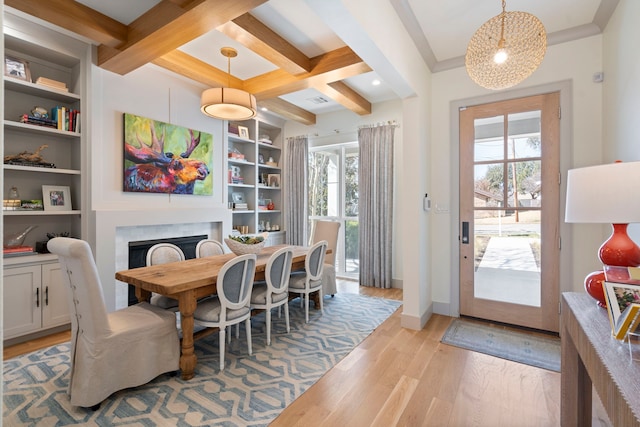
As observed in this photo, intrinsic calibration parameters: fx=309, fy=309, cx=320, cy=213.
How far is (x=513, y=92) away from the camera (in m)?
3.09

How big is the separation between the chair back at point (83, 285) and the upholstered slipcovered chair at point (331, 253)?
2.47 metres

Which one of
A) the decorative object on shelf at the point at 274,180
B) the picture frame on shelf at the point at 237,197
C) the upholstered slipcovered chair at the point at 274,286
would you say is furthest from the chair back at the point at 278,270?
the decorative object on shelf at the point at 274,180

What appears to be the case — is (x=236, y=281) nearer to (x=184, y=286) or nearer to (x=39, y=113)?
(x=184, y=286)

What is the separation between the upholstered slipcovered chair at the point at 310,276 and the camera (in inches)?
130

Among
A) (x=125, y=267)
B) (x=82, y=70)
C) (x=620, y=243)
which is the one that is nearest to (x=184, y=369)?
(x=125, y=267)

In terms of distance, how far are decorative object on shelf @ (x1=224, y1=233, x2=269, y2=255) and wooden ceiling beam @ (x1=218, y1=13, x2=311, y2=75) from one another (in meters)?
1.85

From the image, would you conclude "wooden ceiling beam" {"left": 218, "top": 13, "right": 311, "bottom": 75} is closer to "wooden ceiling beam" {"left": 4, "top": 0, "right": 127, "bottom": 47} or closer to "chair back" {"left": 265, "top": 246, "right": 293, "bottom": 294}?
"wooden ceiling beam" {"left": 4, "top": 0, "right": 127, "bottom": 47}

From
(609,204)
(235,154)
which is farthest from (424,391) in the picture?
(235,154)

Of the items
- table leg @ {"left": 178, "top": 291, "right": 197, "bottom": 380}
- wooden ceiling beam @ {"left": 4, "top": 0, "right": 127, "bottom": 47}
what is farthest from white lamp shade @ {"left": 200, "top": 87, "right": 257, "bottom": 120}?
table leg @ {"left": 178, "top": 291, "right": 197, "bottom": 380}

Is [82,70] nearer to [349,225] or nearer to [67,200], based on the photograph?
[67,200]

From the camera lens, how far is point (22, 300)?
283cm

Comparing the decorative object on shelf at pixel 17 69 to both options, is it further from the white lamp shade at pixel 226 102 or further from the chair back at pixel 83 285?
the chair back at pixel 83 285

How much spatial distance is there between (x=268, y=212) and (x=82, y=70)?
11.0 ft

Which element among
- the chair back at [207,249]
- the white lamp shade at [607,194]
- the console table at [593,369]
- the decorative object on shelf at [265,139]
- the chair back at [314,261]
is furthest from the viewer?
the decorative object on shelf at [265,139]
